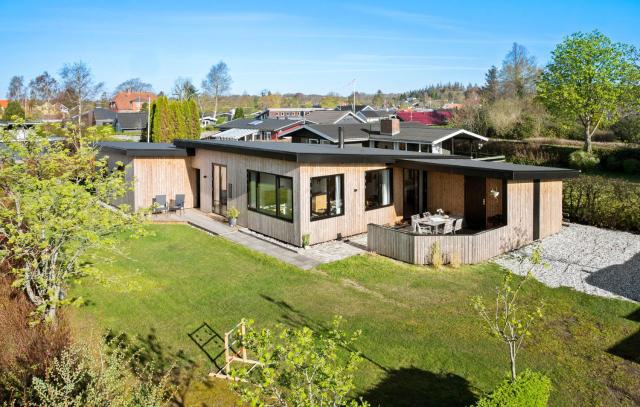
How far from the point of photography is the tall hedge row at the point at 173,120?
128ft

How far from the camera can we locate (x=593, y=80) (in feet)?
110

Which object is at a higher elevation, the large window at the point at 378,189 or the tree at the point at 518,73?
the tree at the point at 518,73

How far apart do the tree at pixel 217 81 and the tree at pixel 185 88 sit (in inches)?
239

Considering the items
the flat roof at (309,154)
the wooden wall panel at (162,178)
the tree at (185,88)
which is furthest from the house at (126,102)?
the flat roof at (309,154)

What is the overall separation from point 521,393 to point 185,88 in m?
83.3

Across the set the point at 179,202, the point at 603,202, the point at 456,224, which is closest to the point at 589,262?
the point at 456,224

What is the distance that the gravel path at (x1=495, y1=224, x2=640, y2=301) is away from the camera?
11.3 m

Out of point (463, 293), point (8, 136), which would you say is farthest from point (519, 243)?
point (8, 136)

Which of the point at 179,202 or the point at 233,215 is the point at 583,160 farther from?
the point at 179,202

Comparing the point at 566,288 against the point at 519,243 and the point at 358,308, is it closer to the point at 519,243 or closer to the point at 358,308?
the point at 519,243

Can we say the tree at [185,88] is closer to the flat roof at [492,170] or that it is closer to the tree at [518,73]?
the tree at [518,73]

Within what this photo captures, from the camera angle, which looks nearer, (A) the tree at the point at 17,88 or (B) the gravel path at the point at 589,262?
(B) the gravel path at the point at 589,262

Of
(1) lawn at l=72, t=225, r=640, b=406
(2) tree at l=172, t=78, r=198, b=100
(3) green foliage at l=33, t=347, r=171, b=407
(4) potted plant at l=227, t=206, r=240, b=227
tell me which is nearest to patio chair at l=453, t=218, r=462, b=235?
(1) lawn at l=72, t=225, r=640, b=406

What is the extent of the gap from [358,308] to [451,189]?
8.07 meters
